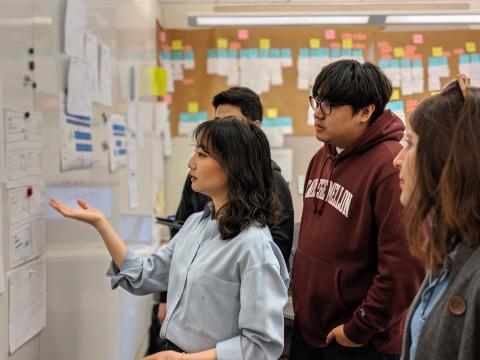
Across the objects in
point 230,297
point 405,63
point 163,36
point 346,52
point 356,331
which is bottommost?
point 356,331

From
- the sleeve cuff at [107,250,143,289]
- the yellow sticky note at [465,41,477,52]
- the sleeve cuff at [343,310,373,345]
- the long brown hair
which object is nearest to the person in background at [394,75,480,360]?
the long brown hair

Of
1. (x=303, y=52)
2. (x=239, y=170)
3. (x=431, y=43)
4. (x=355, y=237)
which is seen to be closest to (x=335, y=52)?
(x=303, y=52)

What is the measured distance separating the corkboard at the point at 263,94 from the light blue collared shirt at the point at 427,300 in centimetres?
320

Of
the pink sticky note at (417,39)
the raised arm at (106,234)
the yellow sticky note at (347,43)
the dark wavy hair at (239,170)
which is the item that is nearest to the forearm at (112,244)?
the raised arm at (106,234)

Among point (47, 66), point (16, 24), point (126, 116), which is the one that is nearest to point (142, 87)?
point (126, 116)

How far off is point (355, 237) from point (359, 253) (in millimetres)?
50

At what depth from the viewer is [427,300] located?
88 cm

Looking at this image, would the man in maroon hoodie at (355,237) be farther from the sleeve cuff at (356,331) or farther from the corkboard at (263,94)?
the corkboard at (263,94)

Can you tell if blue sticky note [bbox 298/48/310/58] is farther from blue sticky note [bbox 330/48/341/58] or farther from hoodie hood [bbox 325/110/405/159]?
hoodie hood [bbox 325/110/405/159]

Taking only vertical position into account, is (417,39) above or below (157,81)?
above

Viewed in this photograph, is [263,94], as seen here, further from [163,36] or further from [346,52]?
[163,36]

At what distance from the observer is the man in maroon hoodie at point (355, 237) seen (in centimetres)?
131

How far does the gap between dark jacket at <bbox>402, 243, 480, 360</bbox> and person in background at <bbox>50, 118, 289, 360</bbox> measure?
38cm

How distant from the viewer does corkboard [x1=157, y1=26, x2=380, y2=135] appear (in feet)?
13.1
